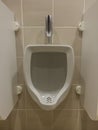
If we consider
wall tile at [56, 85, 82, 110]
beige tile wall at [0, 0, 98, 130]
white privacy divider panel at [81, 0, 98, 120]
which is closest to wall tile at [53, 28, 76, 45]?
beige tile wall at [0, 0, 98, 130]

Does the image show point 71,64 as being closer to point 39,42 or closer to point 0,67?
point 39,42

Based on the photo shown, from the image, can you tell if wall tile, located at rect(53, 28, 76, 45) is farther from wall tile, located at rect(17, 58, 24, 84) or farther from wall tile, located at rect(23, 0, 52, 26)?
wall tile, located at rect(17, 58, 24, 84)

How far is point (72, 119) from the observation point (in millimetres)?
1301

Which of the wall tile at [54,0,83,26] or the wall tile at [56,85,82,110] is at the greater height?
the wall tile at [54,0,83,26]

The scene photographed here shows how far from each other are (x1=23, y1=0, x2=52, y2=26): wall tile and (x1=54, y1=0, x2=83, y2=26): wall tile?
62mm

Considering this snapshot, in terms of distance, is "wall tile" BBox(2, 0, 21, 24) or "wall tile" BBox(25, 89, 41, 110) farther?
"wall tile" BBox(25, 89, 41, 110)

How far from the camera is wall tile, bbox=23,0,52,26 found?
1.15 metres

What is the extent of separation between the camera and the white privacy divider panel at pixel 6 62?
0.88 metres

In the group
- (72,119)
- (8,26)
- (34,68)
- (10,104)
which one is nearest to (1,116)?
(10,104)

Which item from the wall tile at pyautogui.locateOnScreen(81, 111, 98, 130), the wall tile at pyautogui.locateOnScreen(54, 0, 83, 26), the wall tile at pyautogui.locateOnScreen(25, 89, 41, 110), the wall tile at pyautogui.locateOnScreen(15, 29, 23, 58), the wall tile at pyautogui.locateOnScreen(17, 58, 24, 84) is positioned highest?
the wall tile at pyautogui.locateOnScreen(54, 0, 83, 26)

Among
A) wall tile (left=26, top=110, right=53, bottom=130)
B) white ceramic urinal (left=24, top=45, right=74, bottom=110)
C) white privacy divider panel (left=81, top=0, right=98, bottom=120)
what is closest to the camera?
white privacy divider panel (left=81, top=0, right=98, bottom=120)

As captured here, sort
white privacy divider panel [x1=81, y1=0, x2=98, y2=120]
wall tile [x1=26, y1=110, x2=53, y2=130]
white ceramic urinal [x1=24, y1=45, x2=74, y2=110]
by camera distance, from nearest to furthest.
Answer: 1. white privacy divider panel [x1=81, y1=0, x2=98, y2=120]
2. white ceramic urinal [x1=24, y1=45, x2=74, y2=110]
3. wall tile [x1=26, y1=110, x2=53, y2=130]

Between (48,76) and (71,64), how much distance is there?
215 millimetres

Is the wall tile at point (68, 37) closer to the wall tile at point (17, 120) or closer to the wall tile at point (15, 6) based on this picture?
the wall tile at point (15, 6)
